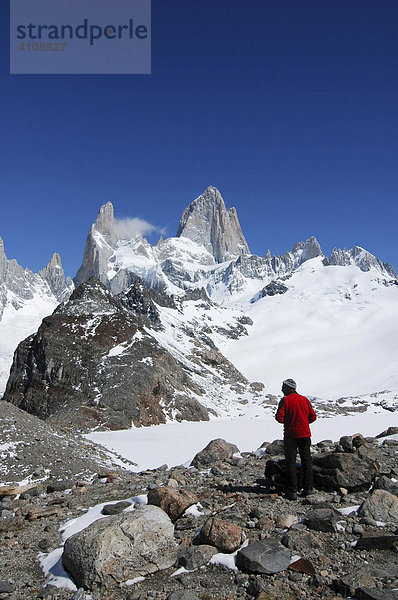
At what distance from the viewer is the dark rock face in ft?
114

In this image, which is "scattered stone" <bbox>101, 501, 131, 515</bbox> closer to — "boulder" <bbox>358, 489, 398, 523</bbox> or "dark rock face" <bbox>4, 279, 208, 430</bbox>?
"boulder" <bbox>358, 489, 398, 523</bbox>

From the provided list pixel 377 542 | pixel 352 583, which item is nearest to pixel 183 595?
pixel 352 583

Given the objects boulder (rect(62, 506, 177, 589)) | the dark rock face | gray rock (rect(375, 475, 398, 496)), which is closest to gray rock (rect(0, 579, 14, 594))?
boulder (rect(62, 506, 177, 589))

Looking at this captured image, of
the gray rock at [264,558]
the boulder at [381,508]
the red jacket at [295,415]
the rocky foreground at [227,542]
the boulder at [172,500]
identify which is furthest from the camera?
the red jacket at [295,415]

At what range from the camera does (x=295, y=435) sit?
9.02 m

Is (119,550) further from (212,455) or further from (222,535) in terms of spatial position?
(212,455)

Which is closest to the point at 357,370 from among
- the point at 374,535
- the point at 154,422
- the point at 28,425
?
the point at 154,422

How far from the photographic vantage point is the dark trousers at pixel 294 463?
8.67m

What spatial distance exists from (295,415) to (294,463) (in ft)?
3.35

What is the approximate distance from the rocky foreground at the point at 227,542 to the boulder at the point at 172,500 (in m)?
0.02

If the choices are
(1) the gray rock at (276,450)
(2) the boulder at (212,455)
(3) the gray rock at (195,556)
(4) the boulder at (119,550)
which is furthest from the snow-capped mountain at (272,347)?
(3) the gray rock at (195,556)

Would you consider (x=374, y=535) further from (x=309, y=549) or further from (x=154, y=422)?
(x=154, y=422)

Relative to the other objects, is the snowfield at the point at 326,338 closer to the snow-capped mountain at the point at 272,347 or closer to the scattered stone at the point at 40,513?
the snow-capped mountain at the point at 272,347

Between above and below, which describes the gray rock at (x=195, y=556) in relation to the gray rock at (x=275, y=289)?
below
